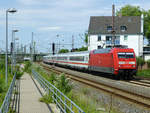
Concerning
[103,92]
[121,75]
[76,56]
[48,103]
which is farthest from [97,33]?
[48,103]

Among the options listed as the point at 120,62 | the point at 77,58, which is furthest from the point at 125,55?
the point at 77,58

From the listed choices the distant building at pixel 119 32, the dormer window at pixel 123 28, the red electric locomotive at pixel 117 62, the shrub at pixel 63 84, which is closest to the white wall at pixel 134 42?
the distant building at pixel 119 32

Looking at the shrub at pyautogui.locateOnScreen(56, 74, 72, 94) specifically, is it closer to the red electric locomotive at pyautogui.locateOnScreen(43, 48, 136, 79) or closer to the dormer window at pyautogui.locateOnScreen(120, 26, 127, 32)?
the red electric locomotive at pyautogui.locateOnScreen(43, 48, 136, 79)

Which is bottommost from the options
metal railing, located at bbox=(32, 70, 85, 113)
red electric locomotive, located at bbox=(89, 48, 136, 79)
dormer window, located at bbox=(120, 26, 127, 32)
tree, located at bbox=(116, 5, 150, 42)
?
metal railing, located at bbox=(32, 70, 85, 113)

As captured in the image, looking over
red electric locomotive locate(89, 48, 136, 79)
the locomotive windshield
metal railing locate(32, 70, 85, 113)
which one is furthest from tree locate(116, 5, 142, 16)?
metal railing locate(32, 70, 85, 113)

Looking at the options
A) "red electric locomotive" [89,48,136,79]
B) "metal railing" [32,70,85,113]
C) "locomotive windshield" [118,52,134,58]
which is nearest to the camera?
"metal railing" [32,70,85,113]

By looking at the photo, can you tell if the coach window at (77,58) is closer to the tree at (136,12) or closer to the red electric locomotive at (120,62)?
the red electric locomotive at (120,62)

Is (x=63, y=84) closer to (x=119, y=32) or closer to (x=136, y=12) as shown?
(x=119, y=32)

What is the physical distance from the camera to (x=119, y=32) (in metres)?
58.5

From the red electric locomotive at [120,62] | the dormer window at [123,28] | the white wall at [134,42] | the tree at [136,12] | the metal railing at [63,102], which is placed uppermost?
the tree at [136,12]

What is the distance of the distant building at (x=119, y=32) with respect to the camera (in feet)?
186

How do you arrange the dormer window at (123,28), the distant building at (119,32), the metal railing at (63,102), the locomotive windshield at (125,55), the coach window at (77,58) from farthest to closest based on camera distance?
the dormer window at (123,28), the distant building at (119,32), the coach window at (77,58), the locomotive windshield at (125,55), the metal railing at (63,102)

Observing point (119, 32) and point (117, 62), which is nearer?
point (117, 62)

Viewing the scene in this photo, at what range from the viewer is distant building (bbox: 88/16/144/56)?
186 feet
